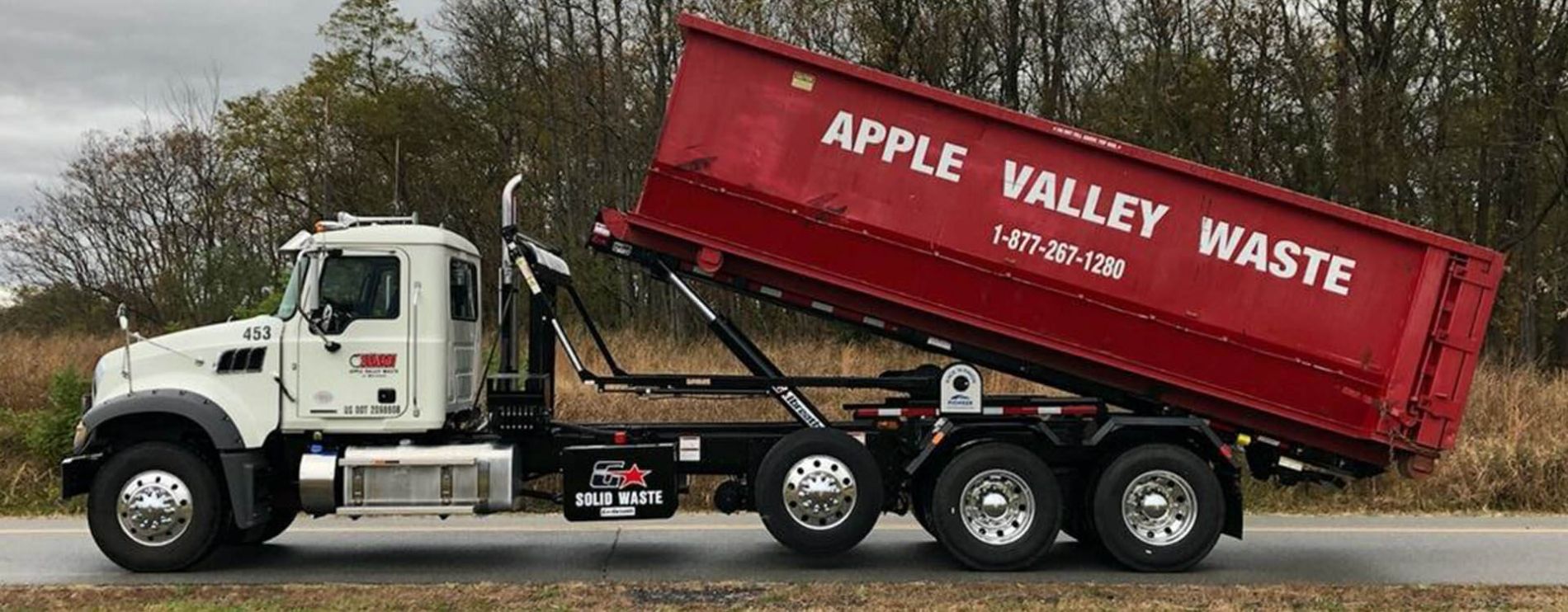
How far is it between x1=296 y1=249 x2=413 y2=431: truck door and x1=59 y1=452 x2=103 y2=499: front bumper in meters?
1.41

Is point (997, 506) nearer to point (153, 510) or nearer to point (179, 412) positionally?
point (179, 412)

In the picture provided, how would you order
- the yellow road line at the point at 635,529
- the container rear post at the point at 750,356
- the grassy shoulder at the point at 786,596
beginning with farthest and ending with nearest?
the yellow road line at the point at 635,529 → the container rear post at the point at 750,356 → the grassy shoulder at the point at 786,596

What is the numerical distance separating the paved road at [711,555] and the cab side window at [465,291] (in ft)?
6.02

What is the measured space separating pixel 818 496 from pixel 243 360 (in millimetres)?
4082

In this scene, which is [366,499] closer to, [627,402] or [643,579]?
[643,579]

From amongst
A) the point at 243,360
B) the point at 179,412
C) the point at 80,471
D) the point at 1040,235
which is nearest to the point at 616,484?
the point at 243,360

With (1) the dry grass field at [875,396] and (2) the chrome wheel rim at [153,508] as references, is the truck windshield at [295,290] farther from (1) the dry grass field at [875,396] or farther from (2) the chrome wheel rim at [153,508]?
(1) the dry grass field at [875,396]

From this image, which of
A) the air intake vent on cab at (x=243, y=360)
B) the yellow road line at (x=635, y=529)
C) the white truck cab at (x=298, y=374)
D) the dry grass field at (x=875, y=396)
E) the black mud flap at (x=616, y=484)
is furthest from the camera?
the dry grass field at (x=875, y=396)

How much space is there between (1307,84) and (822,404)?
14897 mm

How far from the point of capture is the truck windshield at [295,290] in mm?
7945

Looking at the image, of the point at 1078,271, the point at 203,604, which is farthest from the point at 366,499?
the point at 1078,271

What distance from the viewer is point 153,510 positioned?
7.77 meters

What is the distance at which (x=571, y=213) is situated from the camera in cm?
3072

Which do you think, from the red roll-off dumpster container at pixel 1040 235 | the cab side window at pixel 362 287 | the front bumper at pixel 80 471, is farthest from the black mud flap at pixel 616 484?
the front bumper at pixel 80 471
